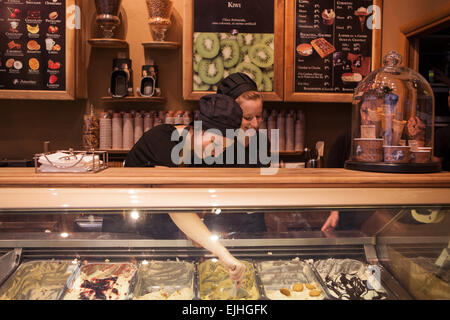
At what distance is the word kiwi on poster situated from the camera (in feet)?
12.6

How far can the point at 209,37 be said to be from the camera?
12.3 feet

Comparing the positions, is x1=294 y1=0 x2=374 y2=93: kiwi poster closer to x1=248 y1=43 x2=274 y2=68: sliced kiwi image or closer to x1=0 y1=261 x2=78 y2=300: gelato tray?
x1=248 y1=43 x2=274 y2=68: sliced kiwi image

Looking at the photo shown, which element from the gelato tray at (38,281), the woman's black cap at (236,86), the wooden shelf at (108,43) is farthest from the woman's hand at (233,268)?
the wooden shelf at (108,43)

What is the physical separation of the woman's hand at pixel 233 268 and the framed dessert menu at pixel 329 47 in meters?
2.36

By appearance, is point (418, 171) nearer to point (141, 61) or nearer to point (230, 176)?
point (230, 176)

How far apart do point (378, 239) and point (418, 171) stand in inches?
14.9

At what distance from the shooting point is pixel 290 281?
1.81m

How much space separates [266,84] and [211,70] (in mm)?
510

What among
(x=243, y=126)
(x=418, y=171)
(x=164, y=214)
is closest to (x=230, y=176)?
(x=164, y=214)

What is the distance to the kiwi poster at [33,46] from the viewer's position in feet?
12.0

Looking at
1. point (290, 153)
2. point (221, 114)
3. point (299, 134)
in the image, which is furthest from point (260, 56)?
point (221, 114)

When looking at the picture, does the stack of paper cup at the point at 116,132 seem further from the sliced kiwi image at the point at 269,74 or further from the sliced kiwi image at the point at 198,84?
the sliced kiwi image at the point at 269,74

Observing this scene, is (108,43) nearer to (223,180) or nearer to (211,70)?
(211,70)
